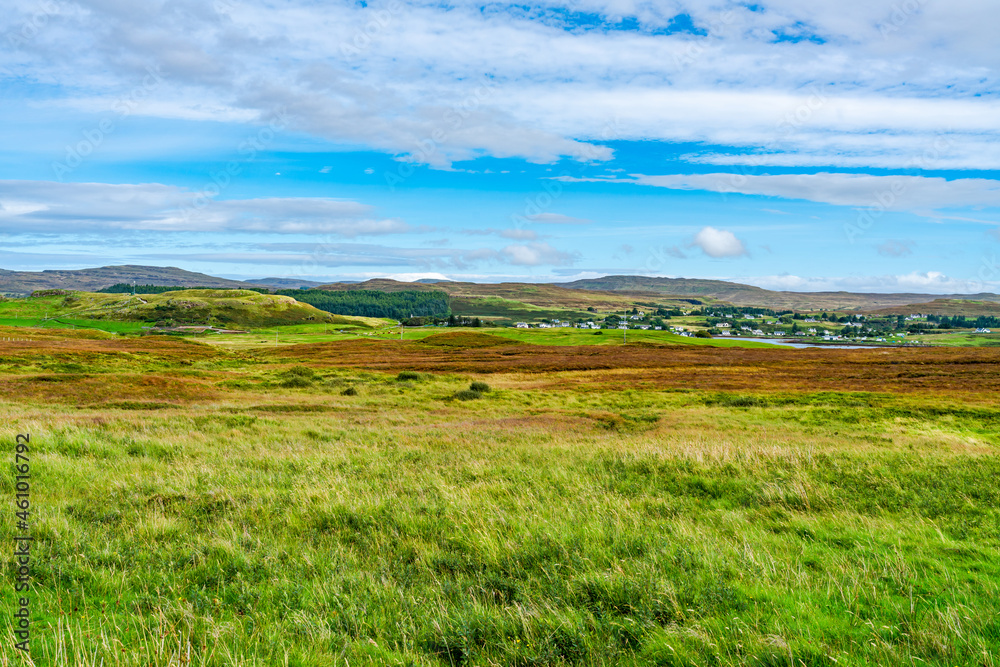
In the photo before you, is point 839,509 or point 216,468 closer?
point 839,509

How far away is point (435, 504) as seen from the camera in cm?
888

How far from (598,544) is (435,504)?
3.01 meters

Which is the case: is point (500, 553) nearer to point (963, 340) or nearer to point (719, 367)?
point (719, 367)

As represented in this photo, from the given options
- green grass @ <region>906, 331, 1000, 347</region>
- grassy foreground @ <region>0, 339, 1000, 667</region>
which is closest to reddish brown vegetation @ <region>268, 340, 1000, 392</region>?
grassy foreground @ <region>0, 339, 1000, 667</region>

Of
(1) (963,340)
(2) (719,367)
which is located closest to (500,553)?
(2) (719,367)

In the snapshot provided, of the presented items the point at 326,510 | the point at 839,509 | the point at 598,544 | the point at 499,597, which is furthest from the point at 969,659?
the point at 326,510

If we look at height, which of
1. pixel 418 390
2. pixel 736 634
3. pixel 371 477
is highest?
pixel 736 634

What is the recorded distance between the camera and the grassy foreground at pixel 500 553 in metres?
4.71

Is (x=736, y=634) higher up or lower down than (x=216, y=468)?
higher up

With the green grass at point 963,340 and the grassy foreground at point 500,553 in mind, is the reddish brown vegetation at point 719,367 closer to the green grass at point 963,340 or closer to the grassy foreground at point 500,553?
the grassy foreground at point 500,553

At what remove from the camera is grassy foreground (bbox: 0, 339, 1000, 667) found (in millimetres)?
4707

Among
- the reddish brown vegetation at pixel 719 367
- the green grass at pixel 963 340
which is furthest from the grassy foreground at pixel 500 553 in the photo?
the green grass at pixel 963 340

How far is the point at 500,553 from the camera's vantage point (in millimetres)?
6828

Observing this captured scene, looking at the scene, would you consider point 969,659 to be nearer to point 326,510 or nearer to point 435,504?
point 435,504
